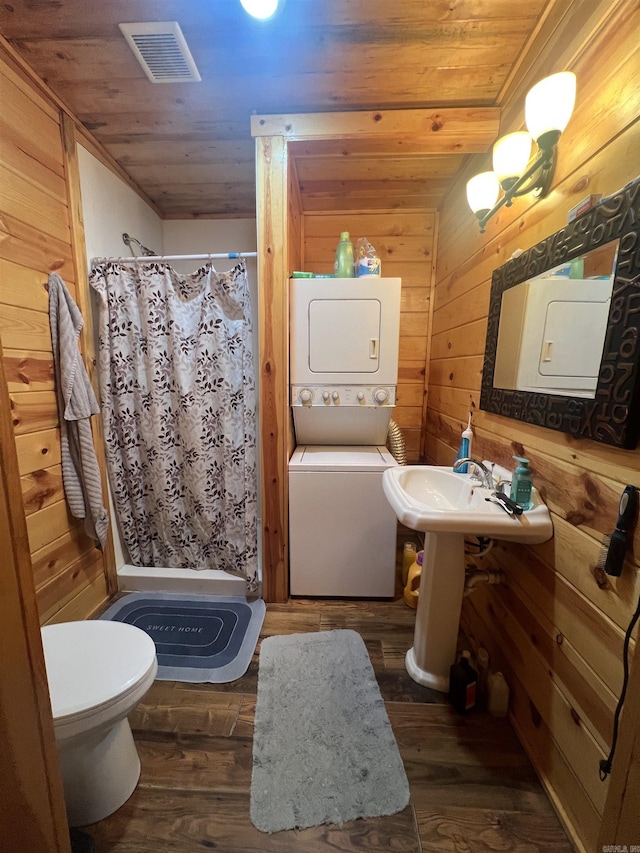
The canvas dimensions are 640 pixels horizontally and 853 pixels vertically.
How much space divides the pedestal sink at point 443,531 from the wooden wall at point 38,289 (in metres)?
1.47

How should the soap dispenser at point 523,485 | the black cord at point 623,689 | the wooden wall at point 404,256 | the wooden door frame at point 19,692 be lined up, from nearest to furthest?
1. the wooden door frame at point 19,692
2. the black cord at point 623,689
3. the soap dispenser at point 523,485
4. the wooden wall at point 404,256

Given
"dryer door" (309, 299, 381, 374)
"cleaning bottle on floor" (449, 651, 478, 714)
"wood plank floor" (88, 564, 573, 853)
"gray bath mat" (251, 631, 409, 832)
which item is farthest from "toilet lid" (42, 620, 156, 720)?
"dryer door" (309, 299, 381, 374)

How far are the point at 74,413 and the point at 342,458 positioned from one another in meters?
1.31

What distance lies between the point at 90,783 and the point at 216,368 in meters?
1.58

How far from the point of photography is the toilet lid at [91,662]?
85 cm

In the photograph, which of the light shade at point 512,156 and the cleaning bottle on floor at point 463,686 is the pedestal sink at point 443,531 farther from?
the light shade at point 512,156

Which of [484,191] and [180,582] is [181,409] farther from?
[484,191]

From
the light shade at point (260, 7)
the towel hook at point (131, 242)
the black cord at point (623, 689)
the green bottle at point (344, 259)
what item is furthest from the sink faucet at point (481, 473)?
the towel hook at point (131, 242)

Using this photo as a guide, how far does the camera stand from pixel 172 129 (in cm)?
158

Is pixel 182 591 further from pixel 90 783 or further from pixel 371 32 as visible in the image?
pixel 371 32

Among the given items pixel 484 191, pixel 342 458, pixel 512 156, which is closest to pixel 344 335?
pixel 342 458

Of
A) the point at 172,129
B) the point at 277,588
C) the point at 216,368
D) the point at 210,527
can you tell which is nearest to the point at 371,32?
the point at 172,129

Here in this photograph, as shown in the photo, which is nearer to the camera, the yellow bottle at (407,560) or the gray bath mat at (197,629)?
the gray bath mat at (197,629)

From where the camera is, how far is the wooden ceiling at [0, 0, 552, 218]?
3.61 feet
